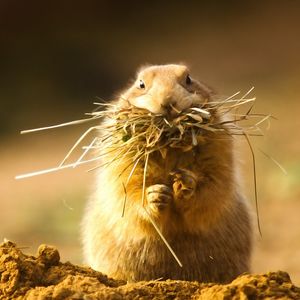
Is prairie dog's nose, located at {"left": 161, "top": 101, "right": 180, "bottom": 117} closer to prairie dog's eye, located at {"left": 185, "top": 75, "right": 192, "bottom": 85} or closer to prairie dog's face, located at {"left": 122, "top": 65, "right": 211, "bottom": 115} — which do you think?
prairie dog's face, located at {"left": 122, "top": 65, "right": 211, "bottom": 115}

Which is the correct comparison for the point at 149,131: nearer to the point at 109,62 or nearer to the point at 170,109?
the point at 170,109

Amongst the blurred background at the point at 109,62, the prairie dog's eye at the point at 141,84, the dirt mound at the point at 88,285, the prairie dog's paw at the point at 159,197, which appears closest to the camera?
the dirt mound at the point at 88,285

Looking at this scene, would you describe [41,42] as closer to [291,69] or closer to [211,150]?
[291,69]

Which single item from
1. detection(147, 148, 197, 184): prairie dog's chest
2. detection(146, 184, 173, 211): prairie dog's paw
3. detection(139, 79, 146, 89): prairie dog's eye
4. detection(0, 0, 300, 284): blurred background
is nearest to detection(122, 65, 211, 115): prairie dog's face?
detection(139, 79, 146, 89): prairie dog's eye

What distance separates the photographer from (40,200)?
14719mm

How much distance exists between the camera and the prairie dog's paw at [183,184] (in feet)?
20.2

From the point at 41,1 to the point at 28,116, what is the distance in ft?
12.1

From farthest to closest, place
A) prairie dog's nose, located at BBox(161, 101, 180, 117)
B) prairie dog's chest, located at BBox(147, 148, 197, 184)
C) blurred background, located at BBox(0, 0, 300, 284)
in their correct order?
blurred background, located at BBox(0, 0, 300, 284) → prairie dog's chest, located at BBox(147, 148, 197, 184) → prairie dog's nose, located at BBox(161, 101, 180, 117)

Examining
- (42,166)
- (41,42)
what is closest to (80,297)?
(42,166)

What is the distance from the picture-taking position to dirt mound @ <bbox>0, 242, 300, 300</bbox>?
15.4ft

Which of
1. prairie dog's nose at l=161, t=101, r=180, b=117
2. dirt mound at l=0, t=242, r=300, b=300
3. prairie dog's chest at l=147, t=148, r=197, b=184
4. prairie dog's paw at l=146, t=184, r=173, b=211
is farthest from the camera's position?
prairie dog's chest at l=147, t=148, r=197, b=184

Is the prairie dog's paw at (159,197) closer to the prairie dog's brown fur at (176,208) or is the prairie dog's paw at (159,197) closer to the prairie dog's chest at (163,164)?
the prairie dog's brown fur at (176,208)

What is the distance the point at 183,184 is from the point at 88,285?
4.96 ft

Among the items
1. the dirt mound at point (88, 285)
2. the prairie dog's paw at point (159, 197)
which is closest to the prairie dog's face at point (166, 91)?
the prairie dog's paw at point (159, 197)
